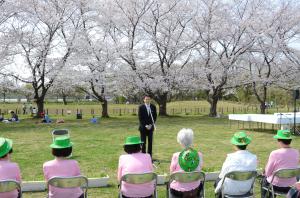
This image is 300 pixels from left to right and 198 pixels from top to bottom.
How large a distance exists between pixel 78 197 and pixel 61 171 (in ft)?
1.14

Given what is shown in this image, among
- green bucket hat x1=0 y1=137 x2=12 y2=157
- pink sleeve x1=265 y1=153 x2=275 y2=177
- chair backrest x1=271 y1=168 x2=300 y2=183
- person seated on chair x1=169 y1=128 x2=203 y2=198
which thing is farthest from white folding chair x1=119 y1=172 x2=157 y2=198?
pink sleeve x1=265 y1=153 x2=275 y2=177

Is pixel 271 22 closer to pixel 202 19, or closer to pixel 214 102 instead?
pixel 202 19

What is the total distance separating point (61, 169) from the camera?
4.11 m

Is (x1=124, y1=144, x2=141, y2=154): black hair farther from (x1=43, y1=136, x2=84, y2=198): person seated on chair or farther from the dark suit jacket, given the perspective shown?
the dark suit jacket

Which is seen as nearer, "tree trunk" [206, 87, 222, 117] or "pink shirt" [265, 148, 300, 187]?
"pink shirt" [265, 148, 300, 187]

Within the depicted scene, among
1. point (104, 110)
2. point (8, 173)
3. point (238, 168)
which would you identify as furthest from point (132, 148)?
point (104, 110)

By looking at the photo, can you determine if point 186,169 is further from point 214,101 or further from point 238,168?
point 214,101

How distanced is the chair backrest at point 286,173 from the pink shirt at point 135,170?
1469mm

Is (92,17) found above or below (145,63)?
above

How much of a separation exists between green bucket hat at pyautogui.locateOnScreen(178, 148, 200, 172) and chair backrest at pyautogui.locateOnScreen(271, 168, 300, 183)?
3.09 ft

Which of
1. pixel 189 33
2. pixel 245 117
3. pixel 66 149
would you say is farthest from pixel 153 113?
pixel 189 33

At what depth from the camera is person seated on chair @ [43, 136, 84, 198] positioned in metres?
4.10

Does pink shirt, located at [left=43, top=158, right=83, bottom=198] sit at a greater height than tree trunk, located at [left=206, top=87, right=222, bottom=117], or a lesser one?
lesser

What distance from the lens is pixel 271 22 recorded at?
28484mm
